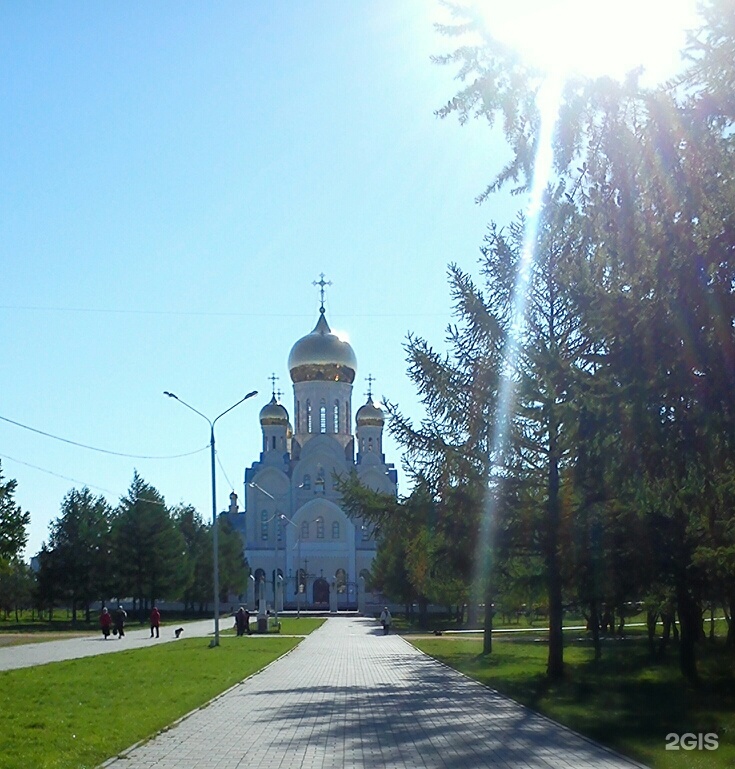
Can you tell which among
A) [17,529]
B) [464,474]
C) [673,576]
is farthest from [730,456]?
[17,529]

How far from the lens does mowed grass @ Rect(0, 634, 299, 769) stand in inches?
397

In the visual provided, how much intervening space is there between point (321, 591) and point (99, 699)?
5591 cm

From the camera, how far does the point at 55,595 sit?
53.2 metres

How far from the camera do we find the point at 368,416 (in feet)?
243

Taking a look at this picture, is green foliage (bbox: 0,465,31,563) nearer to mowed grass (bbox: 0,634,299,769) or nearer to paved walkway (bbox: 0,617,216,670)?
paved walkway (bbox: 0,617,216,670)

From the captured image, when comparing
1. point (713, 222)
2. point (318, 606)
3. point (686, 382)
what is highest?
point (713, 222)

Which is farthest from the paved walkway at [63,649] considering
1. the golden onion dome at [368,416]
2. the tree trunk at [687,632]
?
the golden onion dome at [368,416]

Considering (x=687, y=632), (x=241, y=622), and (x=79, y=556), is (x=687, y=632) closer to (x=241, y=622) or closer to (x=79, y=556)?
(x=241, y=622)

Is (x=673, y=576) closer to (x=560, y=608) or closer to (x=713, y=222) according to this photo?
(x=560, y=608)

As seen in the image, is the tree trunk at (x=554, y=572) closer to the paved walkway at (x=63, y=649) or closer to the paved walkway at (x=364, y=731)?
the paved walkway at (x=364, y=731)

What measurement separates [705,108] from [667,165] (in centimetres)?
53

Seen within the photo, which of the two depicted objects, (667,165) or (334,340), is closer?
(667,165)

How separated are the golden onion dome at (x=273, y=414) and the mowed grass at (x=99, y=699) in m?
47.7

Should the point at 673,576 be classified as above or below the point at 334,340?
below
